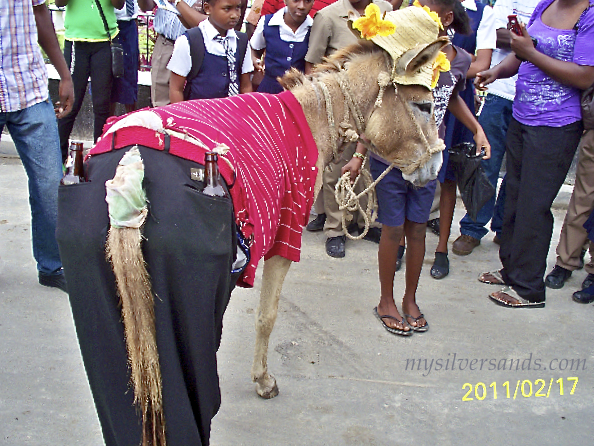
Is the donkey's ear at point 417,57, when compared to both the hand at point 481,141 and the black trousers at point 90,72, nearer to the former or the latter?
the hand at point 481,141

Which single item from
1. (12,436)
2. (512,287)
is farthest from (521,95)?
(12,436)

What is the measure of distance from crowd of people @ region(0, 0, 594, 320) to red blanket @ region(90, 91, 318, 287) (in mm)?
557

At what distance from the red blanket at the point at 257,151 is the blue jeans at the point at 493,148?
10.2 ft

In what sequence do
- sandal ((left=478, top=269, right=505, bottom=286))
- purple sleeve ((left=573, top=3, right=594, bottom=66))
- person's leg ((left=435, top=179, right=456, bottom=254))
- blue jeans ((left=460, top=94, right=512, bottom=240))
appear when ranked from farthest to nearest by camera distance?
blue jeans ((left=460, top=94, right=512, bottom=240)) < person's leg ((left=435, top=179, right=456, bottom=254)) < sandal ((left=478, top=269, right=505, bottom=286)) < purple sleeve ((left=573, top=3, right=594, bottom=66))

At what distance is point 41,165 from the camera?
12.7ft

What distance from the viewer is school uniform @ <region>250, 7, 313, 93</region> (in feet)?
16.9

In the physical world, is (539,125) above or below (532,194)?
above

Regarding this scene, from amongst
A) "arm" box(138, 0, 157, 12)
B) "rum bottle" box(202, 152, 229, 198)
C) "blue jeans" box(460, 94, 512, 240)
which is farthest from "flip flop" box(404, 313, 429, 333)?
"arm" box(138, 0, 157, 12)

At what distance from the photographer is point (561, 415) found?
3297 mm

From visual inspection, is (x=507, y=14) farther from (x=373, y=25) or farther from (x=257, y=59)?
(x=373, y=25)

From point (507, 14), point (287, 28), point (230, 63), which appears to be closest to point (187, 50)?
point (230, 63)

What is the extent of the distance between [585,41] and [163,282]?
3439 mm

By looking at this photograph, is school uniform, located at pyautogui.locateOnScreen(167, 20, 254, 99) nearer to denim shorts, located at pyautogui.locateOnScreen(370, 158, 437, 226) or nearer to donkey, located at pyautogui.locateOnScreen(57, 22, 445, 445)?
denim shorts, located at pyautogui.locateOnScreen(370, 158, 437, 226)

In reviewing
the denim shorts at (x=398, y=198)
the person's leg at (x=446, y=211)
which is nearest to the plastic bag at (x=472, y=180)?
the person's leg at (x=446, y=211)
